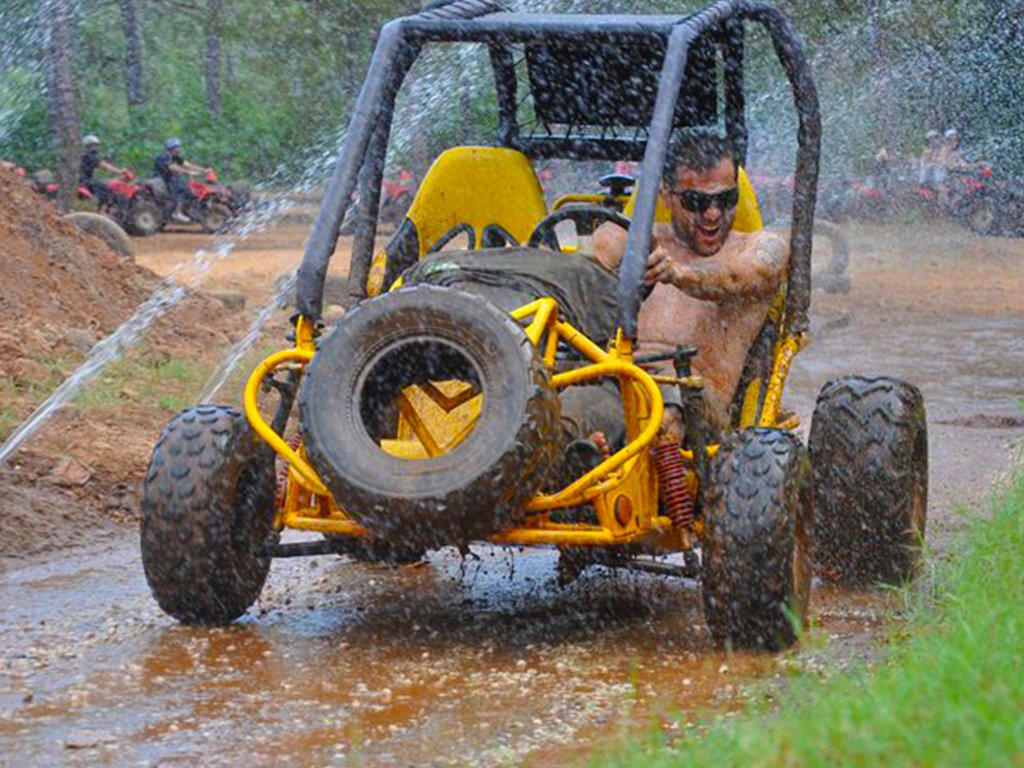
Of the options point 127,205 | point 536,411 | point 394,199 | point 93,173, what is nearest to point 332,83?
point 93,173

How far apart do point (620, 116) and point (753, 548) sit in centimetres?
223

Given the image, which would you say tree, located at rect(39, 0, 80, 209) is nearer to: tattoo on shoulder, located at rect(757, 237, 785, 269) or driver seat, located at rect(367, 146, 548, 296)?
driver seat, located at rect(367, 146, 548, 296)

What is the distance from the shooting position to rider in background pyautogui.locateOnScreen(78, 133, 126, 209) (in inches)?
1018

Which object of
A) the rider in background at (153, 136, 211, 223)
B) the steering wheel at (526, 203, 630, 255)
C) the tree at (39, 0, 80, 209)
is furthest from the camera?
the rider in background at (153, 136, 211, 223)

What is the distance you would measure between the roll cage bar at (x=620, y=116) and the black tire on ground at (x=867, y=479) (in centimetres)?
32

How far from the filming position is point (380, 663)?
19.3 feet

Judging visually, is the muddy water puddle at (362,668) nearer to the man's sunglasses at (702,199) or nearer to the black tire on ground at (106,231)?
the man's sunglasses at (702,199)

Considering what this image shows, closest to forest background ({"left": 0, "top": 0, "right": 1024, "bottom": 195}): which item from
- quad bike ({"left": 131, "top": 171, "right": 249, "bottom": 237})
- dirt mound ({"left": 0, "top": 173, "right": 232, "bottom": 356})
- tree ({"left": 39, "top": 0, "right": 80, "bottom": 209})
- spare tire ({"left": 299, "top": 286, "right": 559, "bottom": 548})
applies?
tree ({"left": 39, "top": 0, "right": 80, "bottom": 209})

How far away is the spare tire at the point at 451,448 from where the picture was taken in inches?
220

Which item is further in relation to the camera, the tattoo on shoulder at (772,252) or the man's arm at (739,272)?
the tattoo on shoulder at (772,252)

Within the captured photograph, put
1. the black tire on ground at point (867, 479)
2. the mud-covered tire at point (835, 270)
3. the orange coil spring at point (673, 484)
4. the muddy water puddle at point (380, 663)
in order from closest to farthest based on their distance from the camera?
the muddy water puddle at point (380, 663)
the orange coil spring at point (673, 484)
the black tire on ground at point (867, 479)
the mud-covered tire at point (835, 270)

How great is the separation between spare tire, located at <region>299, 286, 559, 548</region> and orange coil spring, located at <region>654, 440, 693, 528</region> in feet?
1.38

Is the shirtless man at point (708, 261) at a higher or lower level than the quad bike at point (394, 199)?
higher

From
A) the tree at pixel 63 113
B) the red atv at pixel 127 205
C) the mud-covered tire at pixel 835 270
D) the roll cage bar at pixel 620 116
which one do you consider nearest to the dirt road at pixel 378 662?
the roll cage bar at pixel 620 116
